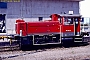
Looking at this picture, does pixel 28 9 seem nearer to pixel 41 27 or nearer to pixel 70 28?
pixel 41 27

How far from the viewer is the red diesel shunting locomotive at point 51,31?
66.6ft

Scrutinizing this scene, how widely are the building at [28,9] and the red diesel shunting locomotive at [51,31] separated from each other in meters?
15.9

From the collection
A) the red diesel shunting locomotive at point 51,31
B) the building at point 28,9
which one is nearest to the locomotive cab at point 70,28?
the red diesel shunting locomotive at point 51,31

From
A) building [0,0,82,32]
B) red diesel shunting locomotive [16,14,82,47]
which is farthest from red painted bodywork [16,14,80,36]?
building [0,0,82,32]

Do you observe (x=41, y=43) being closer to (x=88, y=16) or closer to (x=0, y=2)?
(x=0, y=2)

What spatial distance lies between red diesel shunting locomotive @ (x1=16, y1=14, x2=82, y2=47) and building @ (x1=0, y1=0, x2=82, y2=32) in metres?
15.9

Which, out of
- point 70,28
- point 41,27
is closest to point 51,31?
point 41,27

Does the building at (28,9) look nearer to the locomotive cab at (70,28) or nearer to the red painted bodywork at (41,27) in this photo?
the red painted bodywork at (41,27)

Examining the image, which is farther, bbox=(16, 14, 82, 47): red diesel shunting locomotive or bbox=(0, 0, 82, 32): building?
bbox=(0, 0, 82, 32): building

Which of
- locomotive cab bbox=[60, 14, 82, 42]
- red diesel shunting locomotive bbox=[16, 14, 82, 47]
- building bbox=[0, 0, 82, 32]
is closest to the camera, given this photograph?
red diesel shunting locomotive bbox=[16, 14, 82, 47]

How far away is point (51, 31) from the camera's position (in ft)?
68.2

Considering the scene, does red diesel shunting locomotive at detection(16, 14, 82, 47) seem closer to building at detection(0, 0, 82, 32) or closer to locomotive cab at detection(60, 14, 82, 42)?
locomotive cab at detection(60, 14, 82, 42)

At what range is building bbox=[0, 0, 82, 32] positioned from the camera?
36.1m

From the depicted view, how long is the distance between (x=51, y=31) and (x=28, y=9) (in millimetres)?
16590
